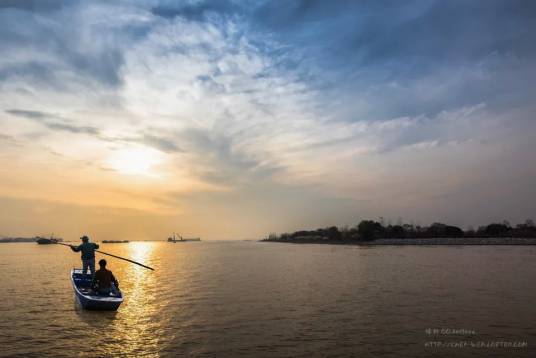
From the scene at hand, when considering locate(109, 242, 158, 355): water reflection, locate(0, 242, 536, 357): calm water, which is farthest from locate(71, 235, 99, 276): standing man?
locate(109, 242, 158, 355): water reflection

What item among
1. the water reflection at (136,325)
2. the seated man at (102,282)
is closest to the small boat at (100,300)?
the seated man at (102,282)

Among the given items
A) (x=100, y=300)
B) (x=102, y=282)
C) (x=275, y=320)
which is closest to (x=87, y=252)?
(x=102, y=282)

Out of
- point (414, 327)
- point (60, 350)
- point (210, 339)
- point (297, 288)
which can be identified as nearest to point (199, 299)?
point (297, 288)

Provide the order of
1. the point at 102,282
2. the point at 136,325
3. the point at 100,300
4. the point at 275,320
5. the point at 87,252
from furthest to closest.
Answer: the point at 87,252, the point at 102,282, the point at 100,300, the point at 275,320, the point at 136,325

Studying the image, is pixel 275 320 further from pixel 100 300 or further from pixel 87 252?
pixel 87 252

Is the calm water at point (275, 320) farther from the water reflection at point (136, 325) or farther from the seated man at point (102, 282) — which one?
the seated man at point (102, 282)

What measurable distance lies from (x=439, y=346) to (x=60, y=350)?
698 inches

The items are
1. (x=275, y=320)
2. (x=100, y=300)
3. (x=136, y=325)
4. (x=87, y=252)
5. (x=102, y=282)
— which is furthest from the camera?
(x=87, y=252)

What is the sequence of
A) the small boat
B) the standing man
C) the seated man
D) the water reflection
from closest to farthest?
the water reflection → the small boat → the seated man → the standing man

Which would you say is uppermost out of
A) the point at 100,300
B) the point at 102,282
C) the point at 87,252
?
the point at 87,252

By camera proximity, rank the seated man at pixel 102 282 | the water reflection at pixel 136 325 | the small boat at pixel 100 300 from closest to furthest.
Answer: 1. the water reflection at pixel 136 325
2. the small boat at pixel 100 300
3. the seated man at pixel 102 282

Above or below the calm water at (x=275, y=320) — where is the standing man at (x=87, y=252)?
above

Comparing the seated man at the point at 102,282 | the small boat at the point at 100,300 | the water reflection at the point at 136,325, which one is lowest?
the water reflection at the point at 136,325

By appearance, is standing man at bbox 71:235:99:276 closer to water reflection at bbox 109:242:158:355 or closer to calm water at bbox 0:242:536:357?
calm water at bbox 0:242:536:357
